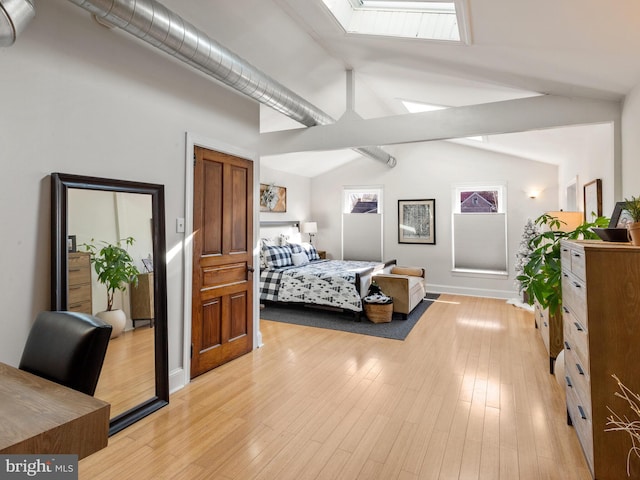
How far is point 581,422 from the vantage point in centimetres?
191

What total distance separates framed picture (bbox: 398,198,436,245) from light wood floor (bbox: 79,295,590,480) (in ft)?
10.7

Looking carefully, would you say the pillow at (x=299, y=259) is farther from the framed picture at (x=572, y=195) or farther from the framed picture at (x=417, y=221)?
the framed picture at (x=572, y=195)

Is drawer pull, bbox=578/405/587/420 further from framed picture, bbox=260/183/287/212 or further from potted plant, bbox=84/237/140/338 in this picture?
framed picture, bbox=260/183/287/212

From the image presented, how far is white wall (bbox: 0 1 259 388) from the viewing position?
1834mm

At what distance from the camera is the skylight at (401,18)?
2.25m

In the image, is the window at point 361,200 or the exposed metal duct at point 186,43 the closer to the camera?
the exposed metal duct at point 186,43

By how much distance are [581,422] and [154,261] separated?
2940 mm

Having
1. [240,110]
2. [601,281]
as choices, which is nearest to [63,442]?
[601,281]

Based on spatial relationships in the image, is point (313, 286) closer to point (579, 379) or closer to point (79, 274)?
point (79, 274)

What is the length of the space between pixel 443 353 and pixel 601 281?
212 centimetres

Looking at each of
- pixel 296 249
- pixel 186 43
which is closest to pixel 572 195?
pixel 296 249

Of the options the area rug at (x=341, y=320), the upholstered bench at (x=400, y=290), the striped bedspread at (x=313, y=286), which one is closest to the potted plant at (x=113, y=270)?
the area rug at (x=341, y=320)

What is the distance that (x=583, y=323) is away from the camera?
1.77 metres

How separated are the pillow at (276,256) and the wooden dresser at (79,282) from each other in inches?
137
